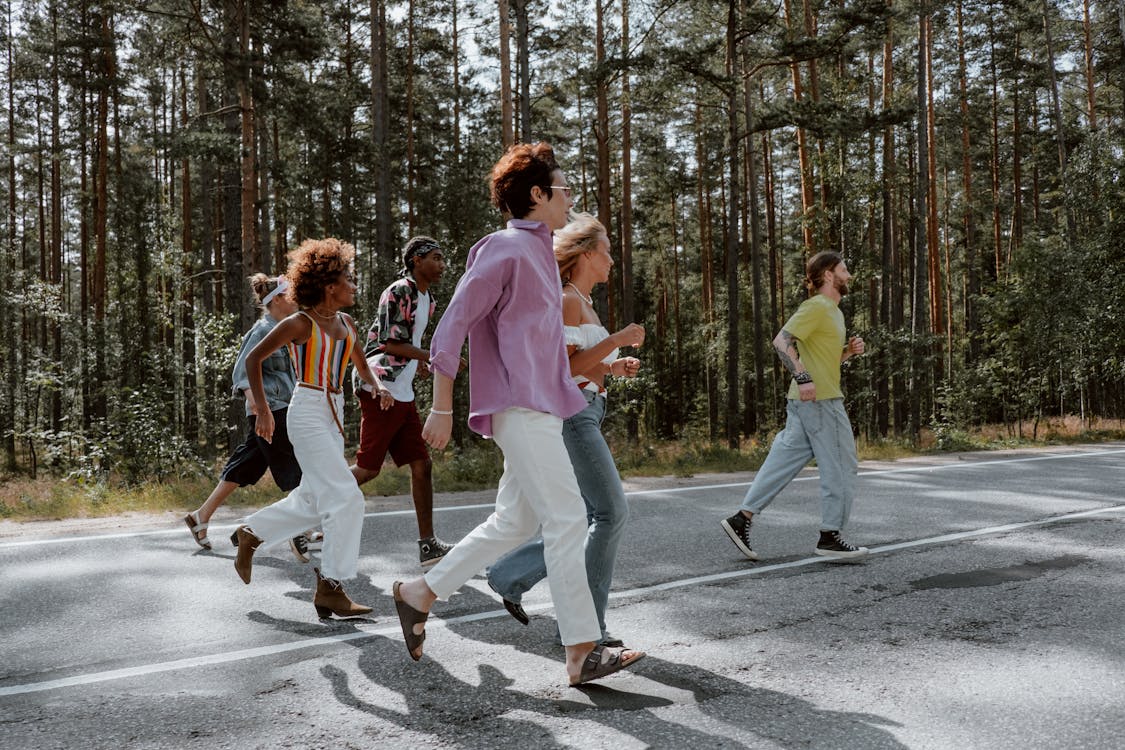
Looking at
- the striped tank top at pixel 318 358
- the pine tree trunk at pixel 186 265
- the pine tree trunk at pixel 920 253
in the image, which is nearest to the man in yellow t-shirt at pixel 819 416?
the striped tank top at pixel 318 358

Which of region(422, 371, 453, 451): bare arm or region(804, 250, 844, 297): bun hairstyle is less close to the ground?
region(804, 250, 844, 297): bun hairstyle

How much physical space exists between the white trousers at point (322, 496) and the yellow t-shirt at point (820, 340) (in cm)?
319

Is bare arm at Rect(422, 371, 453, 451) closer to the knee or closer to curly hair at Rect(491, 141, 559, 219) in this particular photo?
curly hair at Rect(491, 141, 559, 219)

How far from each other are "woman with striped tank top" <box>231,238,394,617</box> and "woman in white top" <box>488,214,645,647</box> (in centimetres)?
120

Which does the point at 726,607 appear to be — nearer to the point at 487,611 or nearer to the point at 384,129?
the point at 487,611

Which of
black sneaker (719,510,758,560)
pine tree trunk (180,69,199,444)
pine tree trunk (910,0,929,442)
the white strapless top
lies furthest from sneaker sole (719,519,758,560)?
pine tree trunk (180,69,199,444)

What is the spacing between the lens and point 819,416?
235 inches

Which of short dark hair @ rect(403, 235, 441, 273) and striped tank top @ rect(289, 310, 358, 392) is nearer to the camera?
striped tank top @ rect(289, 310, 358, 392)

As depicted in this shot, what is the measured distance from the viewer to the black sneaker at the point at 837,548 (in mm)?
5707

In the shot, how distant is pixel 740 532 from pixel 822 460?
77cm

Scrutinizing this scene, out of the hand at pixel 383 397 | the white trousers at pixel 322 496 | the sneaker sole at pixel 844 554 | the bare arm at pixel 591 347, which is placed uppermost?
the bare arm at pixel 591 347

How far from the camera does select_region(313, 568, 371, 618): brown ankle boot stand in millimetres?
4309

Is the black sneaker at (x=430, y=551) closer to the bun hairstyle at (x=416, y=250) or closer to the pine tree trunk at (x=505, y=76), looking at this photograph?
the bun hairstyle at (x=416, y=250)

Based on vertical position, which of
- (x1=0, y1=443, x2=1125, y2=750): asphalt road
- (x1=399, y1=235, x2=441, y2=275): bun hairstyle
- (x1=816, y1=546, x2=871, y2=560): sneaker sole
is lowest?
(x1=0, y1=443, x2=1125, y2=750): asphalt road
